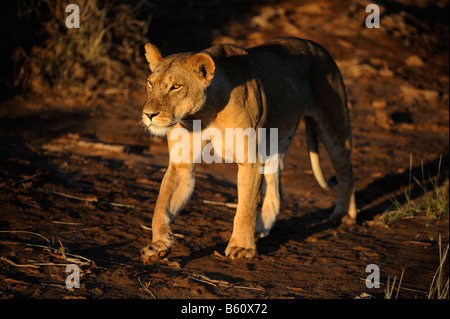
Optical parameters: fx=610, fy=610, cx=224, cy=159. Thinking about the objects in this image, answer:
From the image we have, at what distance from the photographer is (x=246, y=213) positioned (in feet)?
15.8

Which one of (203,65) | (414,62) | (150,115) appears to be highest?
(414,62)

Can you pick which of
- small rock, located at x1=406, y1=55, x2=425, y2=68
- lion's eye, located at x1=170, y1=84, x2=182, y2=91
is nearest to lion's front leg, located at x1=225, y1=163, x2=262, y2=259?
lion's eye, located at x1=170, y1=84, x2=182, y2=91

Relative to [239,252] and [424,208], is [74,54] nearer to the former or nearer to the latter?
[424,208]

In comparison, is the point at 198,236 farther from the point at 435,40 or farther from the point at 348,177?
the point at 435,40

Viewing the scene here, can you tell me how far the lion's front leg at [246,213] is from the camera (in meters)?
4.80

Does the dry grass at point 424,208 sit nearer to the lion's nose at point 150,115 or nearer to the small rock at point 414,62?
the lion's nose at point 150,115

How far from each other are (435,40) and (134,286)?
11.4 m

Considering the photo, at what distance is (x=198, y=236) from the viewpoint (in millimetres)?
5328

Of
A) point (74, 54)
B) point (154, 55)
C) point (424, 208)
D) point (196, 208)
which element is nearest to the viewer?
point (154, 55)

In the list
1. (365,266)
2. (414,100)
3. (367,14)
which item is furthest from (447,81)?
(365,266)

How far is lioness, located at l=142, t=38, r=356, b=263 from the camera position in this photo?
434 centimetres

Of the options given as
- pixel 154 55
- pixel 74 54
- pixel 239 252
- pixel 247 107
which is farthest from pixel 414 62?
pixel 154 55

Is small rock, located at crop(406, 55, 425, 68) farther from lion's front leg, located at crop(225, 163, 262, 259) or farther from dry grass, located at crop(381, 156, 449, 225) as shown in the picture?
lion's front leg, located at crop(225, 163, 262, 259)

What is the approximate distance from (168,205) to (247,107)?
38.8 inches
